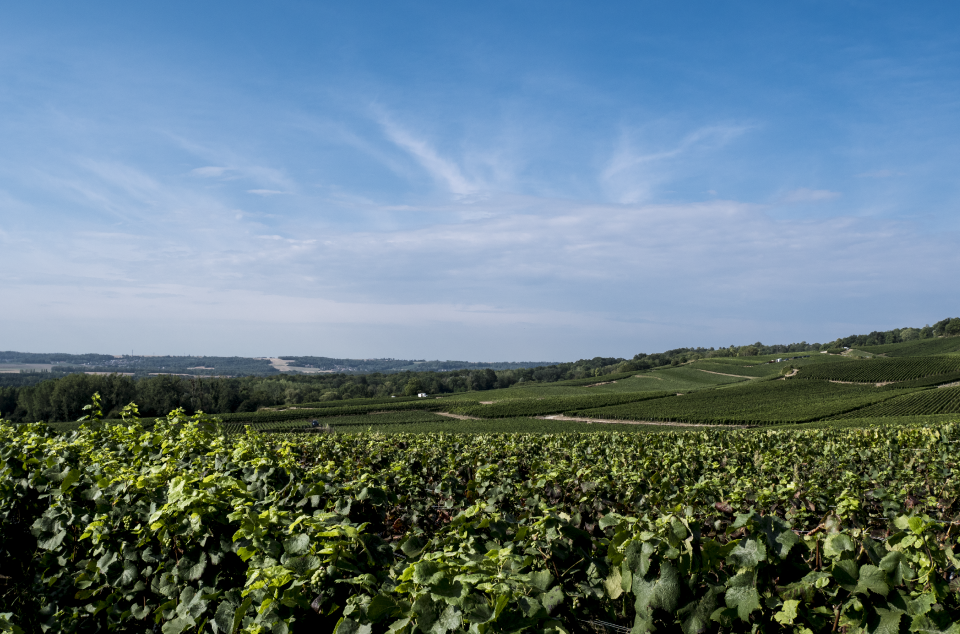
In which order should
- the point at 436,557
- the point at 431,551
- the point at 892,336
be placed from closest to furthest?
the point at 436,557
the point at 431,551
the point at 892,336

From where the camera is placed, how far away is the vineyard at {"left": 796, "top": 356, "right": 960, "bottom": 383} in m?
74.8

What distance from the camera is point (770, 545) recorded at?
86.0 inches

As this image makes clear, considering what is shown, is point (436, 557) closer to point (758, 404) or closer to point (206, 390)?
point (758, 404)

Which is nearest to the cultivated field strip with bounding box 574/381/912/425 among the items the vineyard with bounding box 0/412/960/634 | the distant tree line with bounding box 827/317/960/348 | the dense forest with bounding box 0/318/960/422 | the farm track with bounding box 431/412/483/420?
the farm track with bounding box 431/412/483/420

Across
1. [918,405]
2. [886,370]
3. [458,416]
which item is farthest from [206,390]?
[886,370]

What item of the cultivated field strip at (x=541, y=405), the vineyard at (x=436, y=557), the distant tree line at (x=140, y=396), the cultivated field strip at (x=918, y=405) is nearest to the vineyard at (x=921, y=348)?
the cultivated field strip at (x=918, y=405)

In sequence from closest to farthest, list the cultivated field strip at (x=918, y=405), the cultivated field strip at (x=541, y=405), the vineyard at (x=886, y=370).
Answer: the cultivated field strip at (x=918, y=405)
the cultivated field strip at (x=541, y=405)
the vineyard at (x=886, y=370)

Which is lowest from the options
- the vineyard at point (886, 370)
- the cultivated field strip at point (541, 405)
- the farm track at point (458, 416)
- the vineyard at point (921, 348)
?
the farm track at point (458, 416)

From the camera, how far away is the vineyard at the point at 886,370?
74750mm

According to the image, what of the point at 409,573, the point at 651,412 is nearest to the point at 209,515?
the point at 409,573

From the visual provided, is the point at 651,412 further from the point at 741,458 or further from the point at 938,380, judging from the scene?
the point at 741,458

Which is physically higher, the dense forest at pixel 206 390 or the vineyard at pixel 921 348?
the vineyard at pixel 921 348

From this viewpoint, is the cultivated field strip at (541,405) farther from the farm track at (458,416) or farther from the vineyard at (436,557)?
the vineyard at (436,557)

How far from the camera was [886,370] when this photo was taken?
77625 mm
